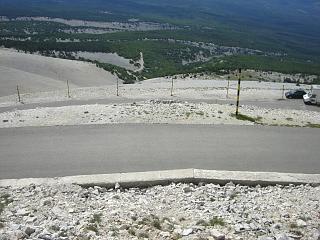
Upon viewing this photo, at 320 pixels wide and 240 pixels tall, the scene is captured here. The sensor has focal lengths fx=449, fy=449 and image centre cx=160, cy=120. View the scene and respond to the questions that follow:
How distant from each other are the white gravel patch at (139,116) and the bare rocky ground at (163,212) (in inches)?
307

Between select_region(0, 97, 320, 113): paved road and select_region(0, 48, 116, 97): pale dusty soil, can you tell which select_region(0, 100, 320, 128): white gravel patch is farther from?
select_region(0, 48, 116, 97): pale dusty soil

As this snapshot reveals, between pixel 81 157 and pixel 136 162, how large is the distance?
191 centimetres

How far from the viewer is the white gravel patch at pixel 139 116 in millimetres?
19906

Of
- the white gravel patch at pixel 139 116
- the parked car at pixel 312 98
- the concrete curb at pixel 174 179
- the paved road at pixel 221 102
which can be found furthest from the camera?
the parked car at pixel 312 98

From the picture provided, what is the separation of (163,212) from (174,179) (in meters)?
1.97

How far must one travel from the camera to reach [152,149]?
1580 cm

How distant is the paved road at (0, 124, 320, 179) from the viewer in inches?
559

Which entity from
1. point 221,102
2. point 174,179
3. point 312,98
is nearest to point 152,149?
point 174,179

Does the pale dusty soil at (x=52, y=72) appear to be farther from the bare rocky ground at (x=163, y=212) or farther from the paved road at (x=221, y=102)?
the bare rocky ground at (x=163, y=212)

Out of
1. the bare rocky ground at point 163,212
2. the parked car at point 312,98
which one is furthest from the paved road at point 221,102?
the bare rocky ground at point 163,212

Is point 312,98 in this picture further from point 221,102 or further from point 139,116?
point 139,116

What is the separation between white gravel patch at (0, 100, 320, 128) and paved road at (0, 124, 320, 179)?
1225 millimetres

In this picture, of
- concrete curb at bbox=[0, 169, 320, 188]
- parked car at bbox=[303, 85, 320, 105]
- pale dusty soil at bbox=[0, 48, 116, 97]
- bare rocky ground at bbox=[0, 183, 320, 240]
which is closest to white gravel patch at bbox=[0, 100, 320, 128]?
concrete curb at bbox=[0, 169, 320, 188]

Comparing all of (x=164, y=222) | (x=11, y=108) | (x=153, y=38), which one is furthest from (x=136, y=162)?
(x=153, y=38)
